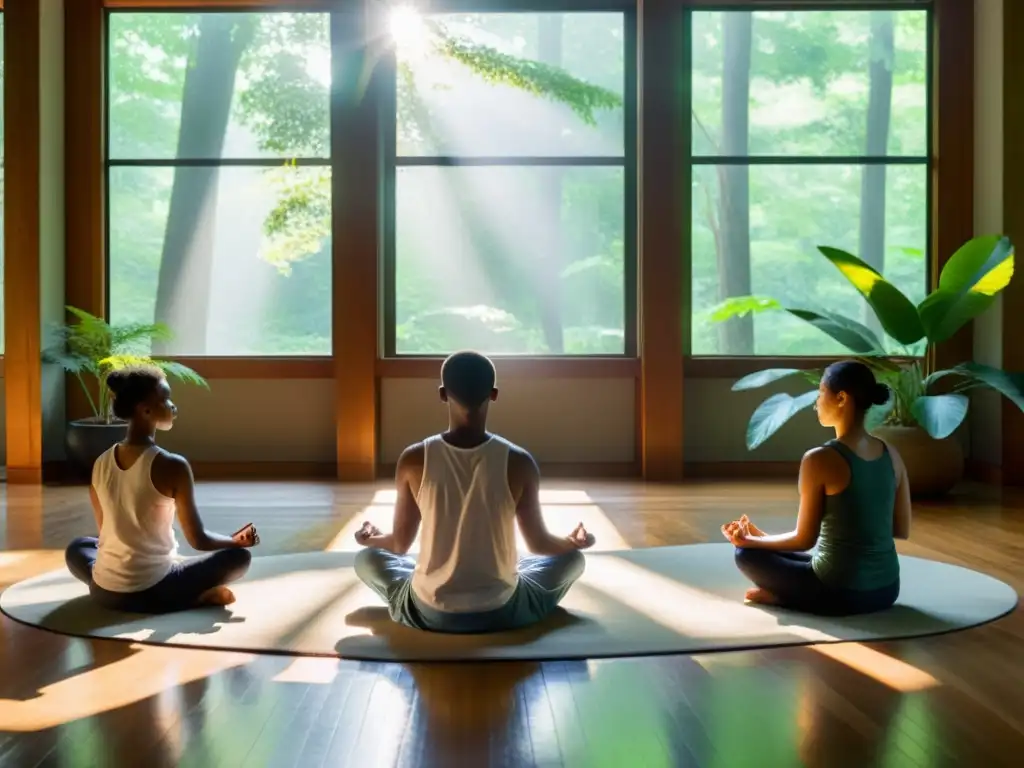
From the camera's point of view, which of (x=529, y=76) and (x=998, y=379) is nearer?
(x=998, y=379)

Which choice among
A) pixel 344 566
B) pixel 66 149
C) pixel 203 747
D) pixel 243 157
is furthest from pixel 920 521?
pixel 66 149

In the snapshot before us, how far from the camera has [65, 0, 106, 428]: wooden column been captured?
6535mm

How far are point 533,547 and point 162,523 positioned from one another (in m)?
1.04

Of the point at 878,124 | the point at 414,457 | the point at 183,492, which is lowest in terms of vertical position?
the point at 183,492

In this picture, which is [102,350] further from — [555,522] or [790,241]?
[790,241]

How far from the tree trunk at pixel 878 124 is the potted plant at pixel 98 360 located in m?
4.15

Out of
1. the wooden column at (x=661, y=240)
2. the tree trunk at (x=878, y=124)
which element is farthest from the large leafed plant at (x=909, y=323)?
the tree trunk at (x=878, y=124)

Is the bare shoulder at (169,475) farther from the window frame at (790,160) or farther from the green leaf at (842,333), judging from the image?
the window frame at (790,160)

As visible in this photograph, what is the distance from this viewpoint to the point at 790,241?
668cm

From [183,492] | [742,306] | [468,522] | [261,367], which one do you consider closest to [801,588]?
[468,522]

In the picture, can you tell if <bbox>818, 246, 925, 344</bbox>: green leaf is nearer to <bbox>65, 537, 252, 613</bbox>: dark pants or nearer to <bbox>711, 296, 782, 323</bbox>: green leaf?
<bbox>711, 296, 782, 323</bbox>: green leaf

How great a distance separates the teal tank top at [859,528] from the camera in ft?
9.48

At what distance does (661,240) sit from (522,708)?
4.56 metres

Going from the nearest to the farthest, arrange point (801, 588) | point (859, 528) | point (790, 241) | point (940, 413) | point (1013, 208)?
point (859, 528)
point (801, 588)
point (940, 413)
point (1013, 208)
point (790, 241)
